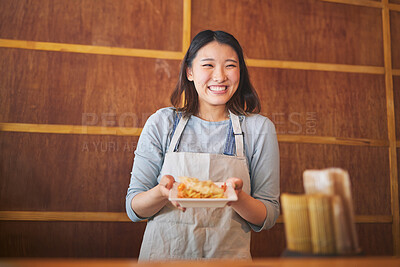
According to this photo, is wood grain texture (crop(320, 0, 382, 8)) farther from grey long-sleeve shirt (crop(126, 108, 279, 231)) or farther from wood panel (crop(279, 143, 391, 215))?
grey long-sleeve shirt (crop(126, 108, 279, 231))

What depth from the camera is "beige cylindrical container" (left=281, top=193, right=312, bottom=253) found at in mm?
549

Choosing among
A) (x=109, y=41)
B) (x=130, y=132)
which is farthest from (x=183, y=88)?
(x=109, y=41)

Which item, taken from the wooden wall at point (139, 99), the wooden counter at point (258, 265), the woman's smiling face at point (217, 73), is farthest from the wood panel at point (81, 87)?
the wooden counter at point (258, 265)

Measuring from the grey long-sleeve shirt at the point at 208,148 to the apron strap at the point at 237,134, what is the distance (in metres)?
0.02

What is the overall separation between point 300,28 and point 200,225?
5.15 ft

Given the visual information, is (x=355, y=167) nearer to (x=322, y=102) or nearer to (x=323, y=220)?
(x=322, y=102)

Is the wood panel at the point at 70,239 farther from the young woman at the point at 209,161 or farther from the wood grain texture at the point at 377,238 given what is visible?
the wood grain texture at the point at 377,238

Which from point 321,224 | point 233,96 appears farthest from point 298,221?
point 233,96

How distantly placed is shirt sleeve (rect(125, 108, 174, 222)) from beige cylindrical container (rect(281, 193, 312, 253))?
2.55 feet

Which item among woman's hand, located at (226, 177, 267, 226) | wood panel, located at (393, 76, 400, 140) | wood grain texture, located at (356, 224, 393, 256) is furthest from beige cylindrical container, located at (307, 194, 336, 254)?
wood panel, located at (393, 76, 400, 140)

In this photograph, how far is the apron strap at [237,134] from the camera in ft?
4.28

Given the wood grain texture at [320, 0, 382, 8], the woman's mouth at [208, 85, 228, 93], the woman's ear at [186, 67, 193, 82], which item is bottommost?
the woman's mouth at [208, 85, 228, 93]

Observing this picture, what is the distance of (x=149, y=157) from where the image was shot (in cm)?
129

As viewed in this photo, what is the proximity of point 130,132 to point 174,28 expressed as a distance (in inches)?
27.6
